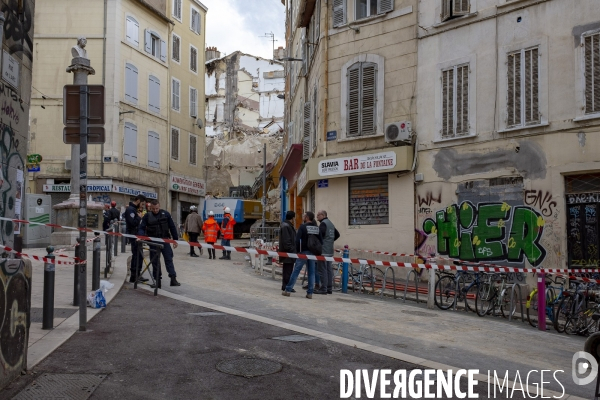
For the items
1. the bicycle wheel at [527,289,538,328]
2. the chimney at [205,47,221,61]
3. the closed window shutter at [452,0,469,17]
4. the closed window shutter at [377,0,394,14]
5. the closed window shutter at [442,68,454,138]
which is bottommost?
the bicycle wheel at [527,289,538,328]

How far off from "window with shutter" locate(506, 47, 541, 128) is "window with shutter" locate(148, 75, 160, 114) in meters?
25.0

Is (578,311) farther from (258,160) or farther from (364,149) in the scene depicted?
(258,160)

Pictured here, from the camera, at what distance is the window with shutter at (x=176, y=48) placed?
128ft

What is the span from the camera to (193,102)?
4125 centimetres

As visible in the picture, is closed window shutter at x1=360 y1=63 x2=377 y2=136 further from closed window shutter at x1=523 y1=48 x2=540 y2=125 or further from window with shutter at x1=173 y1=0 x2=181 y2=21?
window with shutter at x1=173 y1=0 x2=181 y2=21

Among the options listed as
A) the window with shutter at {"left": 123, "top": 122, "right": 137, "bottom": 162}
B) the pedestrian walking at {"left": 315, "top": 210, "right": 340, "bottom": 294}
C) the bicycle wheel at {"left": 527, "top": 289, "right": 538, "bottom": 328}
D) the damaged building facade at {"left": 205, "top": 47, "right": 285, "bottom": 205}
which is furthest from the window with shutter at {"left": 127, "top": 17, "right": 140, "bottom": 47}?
the bicycle wheel at {"left": 527, "top": 289, "right": 538, "bottom": 328}

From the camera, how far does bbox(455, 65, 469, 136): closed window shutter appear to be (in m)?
16.2

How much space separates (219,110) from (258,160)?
10409 mm

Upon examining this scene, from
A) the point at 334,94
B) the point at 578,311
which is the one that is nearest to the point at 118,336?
the point at 578,311

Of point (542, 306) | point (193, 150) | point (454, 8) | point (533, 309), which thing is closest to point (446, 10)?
point (454, 8)

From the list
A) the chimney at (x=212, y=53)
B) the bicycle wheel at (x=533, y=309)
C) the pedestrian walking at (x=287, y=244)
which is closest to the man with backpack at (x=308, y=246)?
the pedestrian walking at (x=287, y=244)

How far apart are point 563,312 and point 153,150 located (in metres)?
29.2

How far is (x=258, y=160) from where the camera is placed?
52.9 m

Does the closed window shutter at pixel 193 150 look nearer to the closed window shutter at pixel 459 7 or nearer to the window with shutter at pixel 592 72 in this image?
the closed window shutter at pixel 459 7
